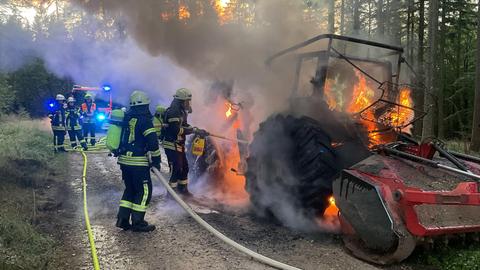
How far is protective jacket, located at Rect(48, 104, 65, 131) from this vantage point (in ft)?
42.9

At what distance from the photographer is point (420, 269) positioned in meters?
4.09

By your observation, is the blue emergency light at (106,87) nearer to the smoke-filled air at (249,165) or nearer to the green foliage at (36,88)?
the smoke-filled air at (249,165)

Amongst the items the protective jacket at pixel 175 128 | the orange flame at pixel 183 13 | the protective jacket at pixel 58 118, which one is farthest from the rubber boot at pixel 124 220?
the protective jacket at pixel 58 118

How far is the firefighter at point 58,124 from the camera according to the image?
13039mm

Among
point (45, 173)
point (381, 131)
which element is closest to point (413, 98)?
point (381, 131)

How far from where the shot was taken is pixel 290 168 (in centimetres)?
532

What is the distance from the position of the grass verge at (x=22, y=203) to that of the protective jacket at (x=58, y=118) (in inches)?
28.4

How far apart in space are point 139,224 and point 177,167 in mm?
2232

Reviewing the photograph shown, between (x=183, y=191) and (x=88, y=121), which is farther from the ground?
(x=88, y=121)

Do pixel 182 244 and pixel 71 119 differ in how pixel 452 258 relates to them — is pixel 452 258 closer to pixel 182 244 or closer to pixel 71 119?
pixel 182 244

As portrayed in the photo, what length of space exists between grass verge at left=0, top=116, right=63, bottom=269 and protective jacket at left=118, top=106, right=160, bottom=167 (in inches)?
54.4

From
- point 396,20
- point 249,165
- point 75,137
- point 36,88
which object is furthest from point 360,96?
point 36,88

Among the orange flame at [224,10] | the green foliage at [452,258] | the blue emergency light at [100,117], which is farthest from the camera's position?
the blue emergency light at [100,117]

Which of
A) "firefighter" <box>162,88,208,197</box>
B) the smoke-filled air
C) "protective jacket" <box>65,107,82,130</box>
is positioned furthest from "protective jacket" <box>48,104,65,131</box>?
"firefighter" <box>162,88,208,197</box>
